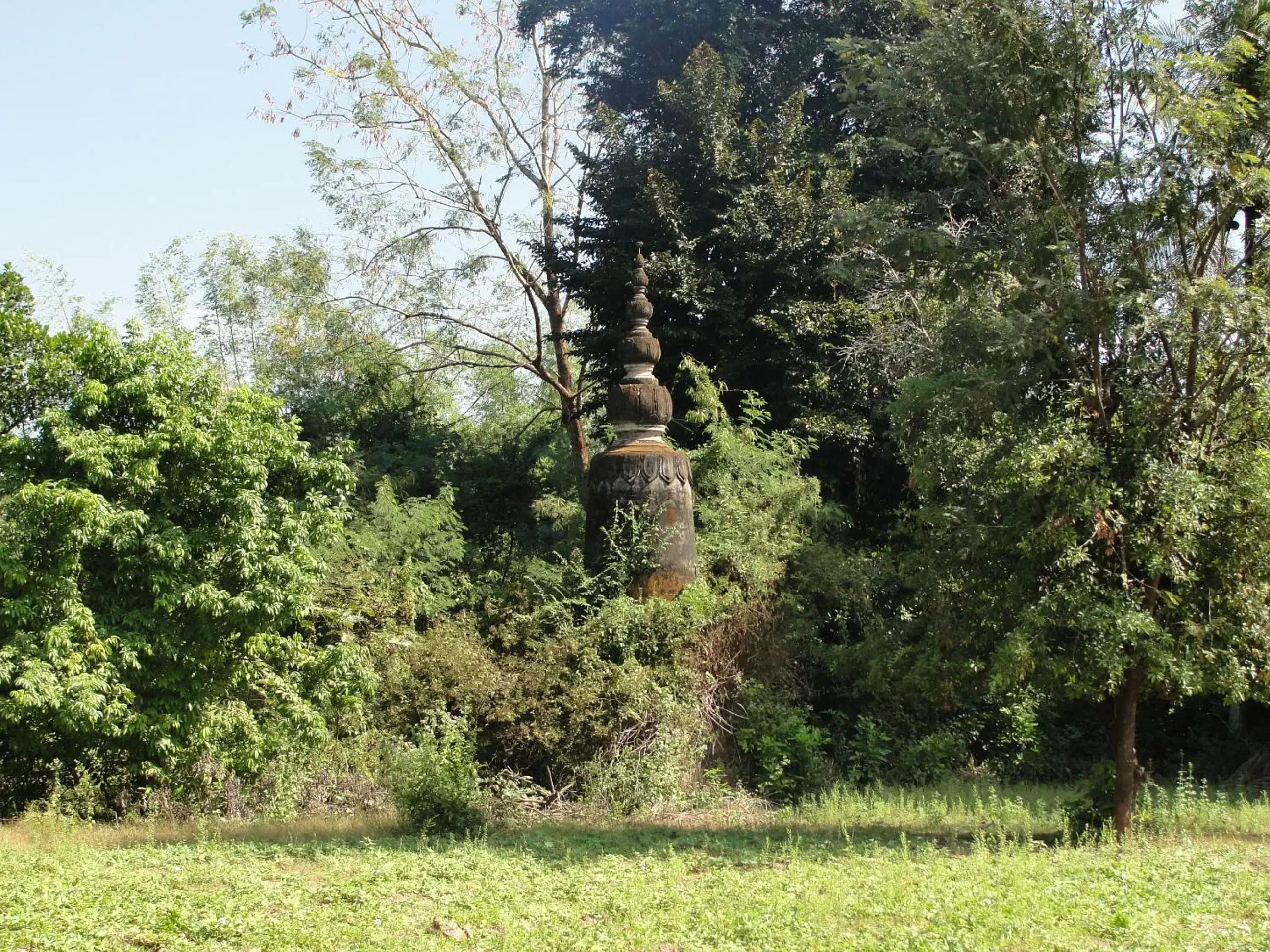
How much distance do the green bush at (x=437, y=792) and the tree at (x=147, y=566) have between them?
1423 millimetres

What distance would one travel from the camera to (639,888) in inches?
278

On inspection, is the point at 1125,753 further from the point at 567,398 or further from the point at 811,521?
the point at 567,398

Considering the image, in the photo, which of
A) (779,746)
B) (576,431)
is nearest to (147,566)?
(779,746)

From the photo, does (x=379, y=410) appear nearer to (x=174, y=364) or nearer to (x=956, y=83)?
(x=174, y=364)

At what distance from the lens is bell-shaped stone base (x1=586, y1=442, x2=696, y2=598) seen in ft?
43.0

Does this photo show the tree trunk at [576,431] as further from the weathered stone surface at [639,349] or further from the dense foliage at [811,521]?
the weathered stone surface at [639,349]

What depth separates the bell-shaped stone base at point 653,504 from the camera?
43.0 feet

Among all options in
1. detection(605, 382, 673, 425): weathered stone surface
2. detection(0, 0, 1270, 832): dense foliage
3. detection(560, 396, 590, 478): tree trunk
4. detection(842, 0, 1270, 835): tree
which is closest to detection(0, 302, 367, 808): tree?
detection(0, 0, 1270, 832): dense foliage

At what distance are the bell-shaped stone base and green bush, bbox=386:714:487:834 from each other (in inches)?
141

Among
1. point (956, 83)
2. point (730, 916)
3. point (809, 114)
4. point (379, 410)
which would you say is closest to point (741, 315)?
point (809, 114)

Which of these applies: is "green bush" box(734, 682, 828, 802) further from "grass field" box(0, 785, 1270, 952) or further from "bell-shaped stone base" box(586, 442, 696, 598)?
"grass field" box(0, 785, 1270, 952)

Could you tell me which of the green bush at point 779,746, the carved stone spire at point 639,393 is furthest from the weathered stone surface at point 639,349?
the green bush at point 779,746

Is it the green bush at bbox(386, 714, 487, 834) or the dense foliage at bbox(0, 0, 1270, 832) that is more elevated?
the dense foliage at bbox(0, 0, 1270, 832)

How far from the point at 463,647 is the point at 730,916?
5.95m
